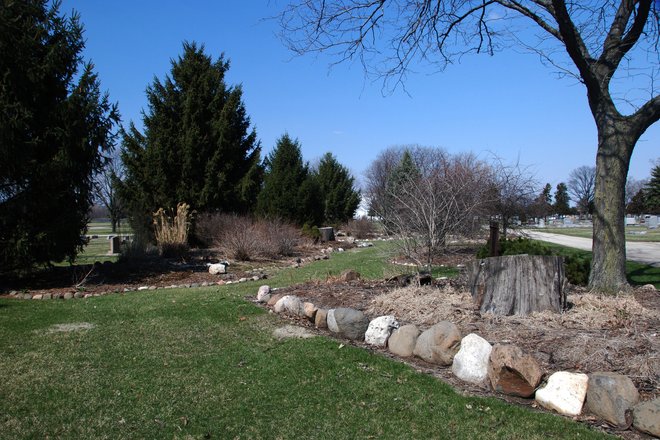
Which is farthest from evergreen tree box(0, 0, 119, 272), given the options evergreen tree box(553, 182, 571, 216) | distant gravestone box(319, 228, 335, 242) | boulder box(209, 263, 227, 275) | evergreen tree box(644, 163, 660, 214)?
evergreen tree box(553, 182, 571, 216)

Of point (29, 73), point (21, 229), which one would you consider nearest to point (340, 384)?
point (21, 229)

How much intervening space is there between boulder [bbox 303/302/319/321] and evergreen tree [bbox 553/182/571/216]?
76514mm

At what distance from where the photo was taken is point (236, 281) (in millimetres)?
11516

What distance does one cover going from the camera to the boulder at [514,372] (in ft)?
13.6

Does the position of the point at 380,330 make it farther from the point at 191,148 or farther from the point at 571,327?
the point at 191,148

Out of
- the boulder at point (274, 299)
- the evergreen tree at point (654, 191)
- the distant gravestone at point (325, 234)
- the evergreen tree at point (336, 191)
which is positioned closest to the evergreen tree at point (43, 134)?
the boulder at point (274, 299)

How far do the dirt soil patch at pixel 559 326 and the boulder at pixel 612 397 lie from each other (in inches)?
3.2

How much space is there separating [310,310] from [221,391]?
2704 millimetres

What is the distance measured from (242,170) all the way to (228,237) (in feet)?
24.8

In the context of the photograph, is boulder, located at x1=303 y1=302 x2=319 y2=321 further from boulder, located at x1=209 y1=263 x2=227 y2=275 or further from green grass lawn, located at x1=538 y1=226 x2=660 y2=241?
green grass lawn, located at x1=538 y1=226 x2=660 y2=241

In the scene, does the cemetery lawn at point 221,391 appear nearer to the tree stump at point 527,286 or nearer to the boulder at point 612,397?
the boulder at point 612,397

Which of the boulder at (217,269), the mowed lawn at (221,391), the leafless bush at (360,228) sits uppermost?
the leafless bush at (360,228)

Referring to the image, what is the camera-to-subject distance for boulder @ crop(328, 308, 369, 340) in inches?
239

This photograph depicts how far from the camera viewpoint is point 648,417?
3486 mm
